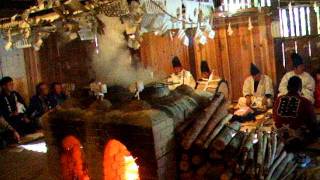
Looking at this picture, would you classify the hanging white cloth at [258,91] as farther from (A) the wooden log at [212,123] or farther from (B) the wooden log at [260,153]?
(B) the wooden log at [260,153]

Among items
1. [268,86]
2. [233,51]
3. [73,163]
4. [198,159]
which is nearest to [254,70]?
[268,86]

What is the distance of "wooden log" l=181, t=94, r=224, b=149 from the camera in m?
7.45

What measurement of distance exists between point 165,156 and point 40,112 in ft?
28.7

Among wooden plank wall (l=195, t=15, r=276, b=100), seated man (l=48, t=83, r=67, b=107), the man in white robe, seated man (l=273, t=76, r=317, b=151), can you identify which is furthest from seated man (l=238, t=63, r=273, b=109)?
seated man (l=48, t=83, r=67, b=107)

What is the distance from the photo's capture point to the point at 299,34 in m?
13.9

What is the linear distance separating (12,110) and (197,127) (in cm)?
906

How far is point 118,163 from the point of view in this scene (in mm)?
8312

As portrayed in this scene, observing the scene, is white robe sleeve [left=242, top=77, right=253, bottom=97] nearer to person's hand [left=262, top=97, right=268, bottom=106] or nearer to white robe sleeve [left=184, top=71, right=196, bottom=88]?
person's hand [left=262, top=97, right=268, bottom=106]

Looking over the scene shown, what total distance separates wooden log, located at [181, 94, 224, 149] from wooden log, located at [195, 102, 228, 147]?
7cm

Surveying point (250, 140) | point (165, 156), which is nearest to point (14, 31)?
point (165, 156)

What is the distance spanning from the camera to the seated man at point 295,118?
9289 mm

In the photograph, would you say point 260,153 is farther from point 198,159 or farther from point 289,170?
point 198,159

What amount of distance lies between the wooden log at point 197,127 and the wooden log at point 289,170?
1753mm

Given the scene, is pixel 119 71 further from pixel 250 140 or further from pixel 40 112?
pixel 40 112
